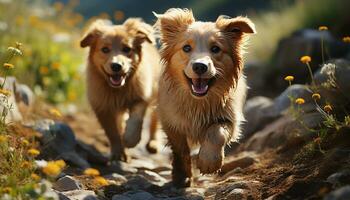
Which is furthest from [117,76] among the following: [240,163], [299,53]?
[299,53]

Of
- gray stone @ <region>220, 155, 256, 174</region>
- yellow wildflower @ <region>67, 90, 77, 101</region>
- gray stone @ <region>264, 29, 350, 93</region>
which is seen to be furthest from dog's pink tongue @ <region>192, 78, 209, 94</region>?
yellow wildflower @ <region>67, 90, 77, 101</region>

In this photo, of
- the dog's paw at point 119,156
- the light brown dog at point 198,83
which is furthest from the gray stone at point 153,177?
the dog's paw at point 119,156

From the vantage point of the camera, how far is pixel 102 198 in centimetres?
462

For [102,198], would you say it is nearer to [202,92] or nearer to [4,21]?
[202,92]

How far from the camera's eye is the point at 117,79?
21.0 ft

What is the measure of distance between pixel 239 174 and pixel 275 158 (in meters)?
0.41

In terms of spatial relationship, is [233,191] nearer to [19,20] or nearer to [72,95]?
[72,95]

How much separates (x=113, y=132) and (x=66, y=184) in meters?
1.93

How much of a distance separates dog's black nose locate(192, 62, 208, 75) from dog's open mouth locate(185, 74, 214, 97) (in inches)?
7.7

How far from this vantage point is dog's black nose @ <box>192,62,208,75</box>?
15.4 feet

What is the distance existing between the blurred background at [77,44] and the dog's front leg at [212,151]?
335 centimetres

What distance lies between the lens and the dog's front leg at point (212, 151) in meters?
4.65

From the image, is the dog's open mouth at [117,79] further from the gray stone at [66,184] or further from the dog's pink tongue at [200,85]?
the gray stone at [66,184]

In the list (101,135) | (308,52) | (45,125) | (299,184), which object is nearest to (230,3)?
(308,52)
